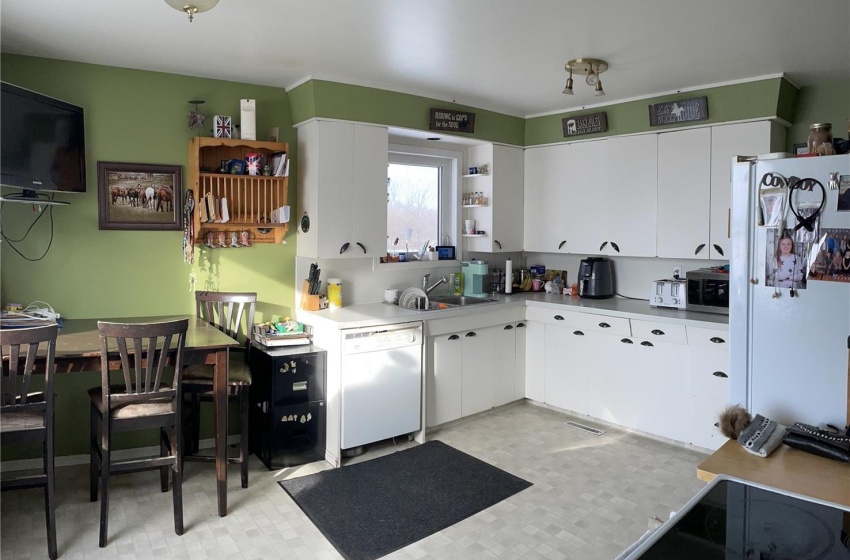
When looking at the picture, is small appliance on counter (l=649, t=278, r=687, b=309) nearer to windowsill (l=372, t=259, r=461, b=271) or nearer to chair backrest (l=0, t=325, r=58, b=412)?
windowsill (l=372, t=259, r=461, b=271)

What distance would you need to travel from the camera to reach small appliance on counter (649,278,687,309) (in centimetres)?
408

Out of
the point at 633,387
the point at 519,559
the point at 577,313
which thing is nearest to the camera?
the point at 519,559

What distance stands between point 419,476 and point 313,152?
6.90 feet

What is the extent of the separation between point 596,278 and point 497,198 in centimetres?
101

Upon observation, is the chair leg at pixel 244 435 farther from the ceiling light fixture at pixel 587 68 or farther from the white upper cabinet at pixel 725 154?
the white upper cabinet at pixel 725 154

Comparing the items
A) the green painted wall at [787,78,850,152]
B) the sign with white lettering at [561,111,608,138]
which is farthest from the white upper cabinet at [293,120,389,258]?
the green painted wall at [787,78,850,152]

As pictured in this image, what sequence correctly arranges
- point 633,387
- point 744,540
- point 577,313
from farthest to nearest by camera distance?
point 577,313 < point 633,387 < point 744,540

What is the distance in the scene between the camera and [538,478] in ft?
11.2

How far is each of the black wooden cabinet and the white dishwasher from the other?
0.17 metres

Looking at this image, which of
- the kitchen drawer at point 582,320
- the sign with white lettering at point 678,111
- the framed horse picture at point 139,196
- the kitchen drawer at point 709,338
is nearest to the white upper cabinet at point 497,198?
the kitchen drawer at point 582,320

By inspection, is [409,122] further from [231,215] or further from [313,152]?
[231,215]

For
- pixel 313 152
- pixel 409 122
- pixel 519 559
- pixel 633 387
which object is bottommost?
pixel 519 559

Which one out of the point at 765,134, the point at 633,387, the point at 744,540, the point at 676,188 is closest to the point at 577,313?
the point at 633,387

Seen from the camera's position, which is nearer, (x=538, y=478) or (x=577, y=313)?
(x=538, y=478)
